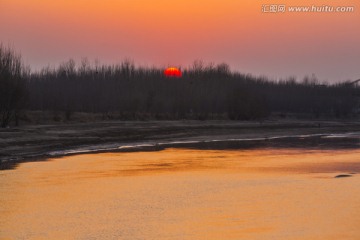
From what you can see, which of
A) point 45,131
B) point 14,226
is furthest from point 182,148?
point 14,226

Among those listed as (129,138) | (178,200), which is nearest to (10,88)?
(129,138)

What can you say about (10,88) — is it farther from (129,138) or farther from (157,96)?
(157,96)

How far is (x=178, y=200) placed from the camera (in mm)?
14719

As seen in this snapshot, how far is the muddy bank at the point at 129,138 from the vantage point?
27303 mm

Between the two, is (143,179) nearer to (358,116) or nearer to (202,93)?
(202,93)

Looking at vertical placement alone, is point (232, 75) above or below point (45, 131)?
above

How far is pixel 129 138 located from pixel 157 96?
2580 centimetres

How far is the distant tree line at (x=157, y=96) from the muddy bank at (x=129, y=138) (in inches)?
160

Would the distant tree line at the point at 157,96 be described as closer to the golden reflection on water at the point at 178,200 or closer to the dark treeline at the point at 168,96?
the dark treeline at the point at 168,96

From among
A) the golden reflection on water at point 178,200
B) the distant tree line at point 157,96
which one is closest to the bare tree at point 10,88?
the distant tree line at point 157,96

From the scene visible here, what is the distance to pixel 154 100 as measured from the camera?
199ft

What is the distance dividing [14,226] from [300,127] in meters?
49.0

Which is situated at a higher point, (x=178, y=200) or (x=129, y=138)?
(x=129, y=138)

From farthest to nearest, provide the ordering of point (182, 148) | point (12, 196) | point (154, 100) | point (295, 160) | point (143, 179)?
1. point (154, 100)
2. point (182, 148)
3. point (295, 160)
4. point (143, 179)
5. point (12, 196)
